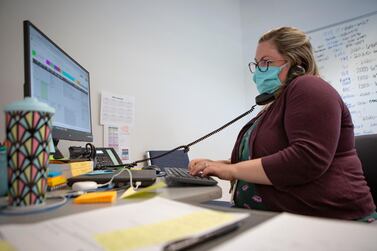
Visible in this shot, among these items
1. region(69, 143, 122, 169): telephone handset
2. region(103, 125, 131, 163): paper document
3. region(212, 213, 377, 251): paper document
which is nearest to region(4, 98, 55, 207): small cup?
region(212, 213, 377, 251): paper document

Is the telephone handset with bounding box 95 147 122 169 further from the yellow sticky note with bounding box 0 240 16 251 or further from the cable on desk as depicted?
the yellow sticky note with bounding box 0 240 16 251

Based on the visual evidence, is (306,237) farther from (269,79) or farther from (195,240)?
(269,79)

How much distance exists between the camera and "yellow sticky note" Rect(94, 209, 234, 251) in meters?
0.29

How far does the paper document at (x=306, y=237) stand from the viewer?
285 millimetres

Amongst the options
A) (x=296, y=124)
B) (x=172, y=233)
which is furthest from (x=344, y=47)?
(x=172, y=233)

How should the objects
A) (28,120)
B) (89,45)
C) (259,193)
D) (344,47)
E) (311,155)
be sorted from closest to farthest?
(28,120) → (311,155) → (259,193) → (89,45) → (344,47)

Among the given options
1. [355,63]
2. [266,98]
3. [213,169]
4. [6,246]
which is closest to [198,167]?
[213,169]

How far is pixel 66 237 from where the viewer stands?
1.02 feet

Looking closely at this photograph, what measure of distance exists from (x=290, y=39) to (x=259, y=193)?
23.6 inches

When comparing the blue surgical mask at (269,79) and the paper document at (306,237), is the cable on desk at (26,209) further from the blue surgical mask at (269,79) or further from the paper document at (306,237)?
the blue surgical mask at (269,79)

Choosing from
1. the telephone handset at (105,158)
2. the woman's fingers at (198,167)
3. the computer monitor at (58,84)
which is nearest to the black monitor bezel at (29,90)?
the computer monitor at (58,84)

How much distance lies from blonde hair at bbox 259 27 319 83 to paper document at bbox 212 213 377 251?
77cm

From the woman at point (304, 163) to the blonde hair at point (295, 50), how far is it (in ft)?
0.59

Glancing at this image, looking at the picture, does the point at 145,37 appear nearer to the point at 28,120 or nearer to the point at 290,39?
the point at 290,39
